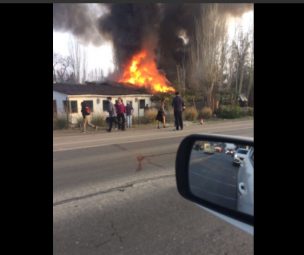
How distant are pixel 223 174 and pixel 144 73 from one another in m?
34.9

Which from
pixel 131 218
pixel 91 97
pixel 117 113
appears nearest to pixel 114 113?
pixel 117 113

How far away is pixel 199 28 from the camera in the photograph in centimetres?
3112

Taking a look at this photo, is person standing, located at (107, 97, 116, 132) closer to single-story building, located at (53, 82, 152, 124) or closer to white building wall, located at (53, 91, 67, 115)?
single-story building, located at (53, 82, 152, 124)

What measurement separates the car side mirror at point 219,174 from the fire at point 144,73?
100ft

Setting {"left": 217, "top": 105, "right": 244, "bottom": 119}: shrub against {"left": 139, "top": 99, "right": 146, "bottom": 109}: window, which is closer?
{"left": 217, "top": 105, "right": 244, "bottom": 119}: shrub

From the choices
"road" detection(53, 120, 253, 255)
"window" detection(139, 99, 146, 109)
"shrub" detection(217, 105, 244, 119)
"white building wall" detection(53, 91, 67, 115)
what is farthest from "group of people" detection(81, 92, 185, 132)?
"window" detection(139, 99, 146, 109)

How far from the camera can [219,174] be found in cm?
160

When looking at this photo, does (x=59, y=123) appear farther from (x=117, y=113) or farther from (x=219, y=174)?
(x=219, y=174)

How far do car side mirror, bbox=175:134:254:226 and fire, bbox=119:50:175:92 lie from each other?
100ft

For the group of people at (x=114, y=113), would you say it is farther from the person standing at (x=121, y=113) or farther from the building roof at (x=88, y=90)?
the building roof at (x=88, y=90)

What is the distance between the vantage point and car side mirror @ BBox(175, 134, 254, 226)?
1.41 meters

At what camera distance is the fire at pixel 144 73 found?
34.2 m

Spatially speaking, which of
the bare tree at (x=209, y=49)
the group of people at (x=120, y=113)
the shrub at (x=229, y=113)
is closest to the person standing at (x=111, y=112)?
the group of people at (x=120, y=113)
